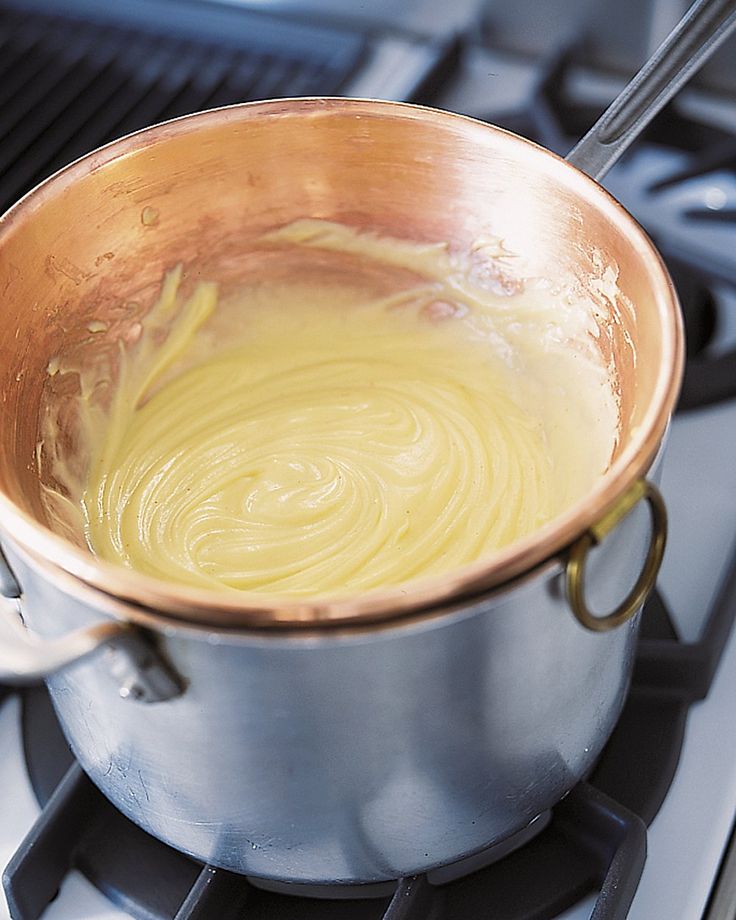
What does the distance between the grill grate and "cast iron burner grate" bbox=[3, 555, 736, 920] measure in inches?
20.0

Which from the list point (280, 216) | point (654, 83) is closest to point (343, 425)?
point (280, 216)

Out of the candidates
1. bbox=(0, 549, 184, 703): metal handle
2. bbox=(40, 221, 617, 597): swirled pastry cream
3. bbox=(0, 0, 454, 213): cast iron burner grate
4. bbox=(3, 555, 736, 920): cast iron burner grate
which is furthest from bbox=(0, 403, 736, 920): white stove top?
bbox=(0, 0, 454, 213): cast iron burner grate

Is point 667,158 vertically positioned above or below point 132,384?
above

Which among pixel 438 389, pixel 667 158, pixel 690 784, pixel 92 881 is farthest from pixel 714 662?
pixel 667 158

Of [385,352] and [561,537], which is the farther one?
[385,352]

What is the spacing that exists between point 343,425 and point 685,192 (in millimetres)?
408

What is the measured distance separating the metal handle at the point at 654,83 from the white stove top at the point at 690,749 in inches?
9.5

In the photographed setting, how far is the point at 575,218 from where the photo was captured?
2.06ft

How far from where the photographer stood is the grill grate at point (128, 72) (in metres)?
0.96

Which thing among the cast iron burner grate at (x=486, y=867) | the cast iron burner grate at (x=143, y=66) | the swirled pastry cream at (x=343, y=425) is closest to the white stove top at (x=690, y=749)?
the cast iron burner grate at (x=486, y=867)

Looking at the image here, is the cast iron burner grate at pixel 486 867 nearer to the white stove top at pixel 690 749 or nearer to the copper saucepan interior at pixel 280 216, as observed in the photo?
the white stove top at pixel 690 749

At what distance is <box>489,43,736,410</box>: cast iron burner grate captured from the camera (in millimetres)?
851

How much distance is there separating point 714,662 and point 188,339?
0.40m

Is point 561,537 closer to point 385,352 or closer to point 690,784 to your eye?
point 690,784
